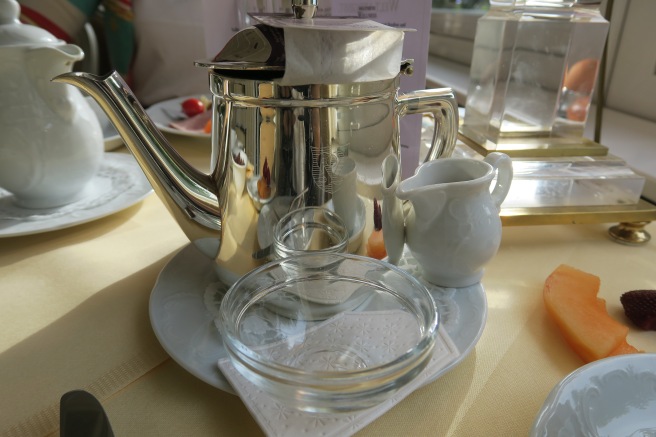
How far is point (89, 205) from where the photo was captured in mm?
437

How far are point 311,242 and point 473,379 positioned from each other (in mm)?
120

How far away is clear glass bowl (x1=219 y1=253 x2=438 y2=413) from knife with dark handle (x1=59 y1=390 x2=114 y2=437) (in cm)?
7

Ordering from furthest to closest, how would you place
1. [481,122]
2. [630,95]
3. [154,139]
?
1. [630,95]
2. [481,122]
3. [154,139]

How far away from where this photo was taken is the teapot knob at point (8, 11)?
0.37 meters

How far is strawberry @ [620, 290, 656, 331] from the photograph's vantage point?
0.29 metres

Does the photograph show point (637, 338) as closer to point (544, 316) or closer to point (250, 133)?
point (544, 316)

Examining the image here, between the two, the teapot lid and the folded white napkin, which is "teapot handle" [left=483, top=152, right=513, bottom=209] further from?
the teapot lid

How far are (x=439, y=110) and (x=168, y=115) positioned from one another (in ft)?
1.50

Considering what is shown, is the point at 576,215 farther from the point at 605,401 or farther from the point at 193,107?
the point at 193,107

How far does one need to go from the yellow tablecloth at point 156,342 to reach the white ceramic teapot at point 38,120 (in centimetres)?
5

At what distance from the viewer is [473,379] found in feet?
0.84

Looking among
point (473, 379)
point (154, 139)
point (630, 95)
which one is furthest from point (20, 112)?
point (630, 95)

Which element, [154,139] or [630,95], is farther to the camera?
[630,95]

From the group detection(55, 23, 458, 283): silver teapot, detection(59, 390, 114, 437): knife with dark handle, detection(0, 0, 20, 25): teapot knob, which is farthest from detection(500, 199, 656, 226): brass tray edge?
detection(0, 0, 20, 25): teapot knob
